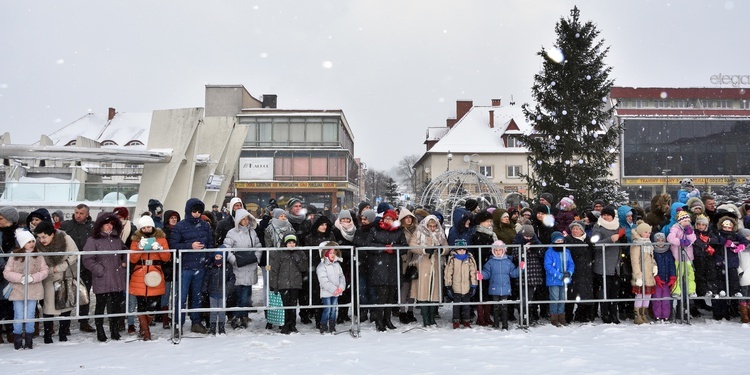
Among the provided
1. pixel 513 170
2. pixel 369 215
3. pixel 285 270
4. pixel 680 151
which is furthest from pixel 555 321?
pixel 680 151

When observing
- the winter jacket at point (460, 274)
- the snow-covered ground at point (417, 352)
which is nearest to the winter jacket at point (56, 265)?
the snow-covered ground at point (417, 352)

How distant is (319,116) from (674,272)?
43.5m

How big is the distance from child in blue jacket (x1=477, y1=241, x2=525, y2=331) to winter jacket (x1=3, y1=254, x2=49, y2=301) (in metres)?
5.74

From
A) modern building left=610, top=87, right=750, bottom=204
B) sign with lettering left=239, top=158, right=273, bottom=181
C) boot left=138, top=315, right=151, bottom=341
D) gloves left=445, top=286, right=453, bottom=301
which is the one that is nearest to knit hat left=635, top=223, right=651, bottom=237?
gloves left=445, top=286, right=453, bottom=301

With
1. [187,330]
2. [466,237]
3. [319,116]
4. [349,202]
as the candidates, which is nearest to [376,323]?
[466,237]

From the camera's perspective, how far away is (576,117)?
20.2 metres

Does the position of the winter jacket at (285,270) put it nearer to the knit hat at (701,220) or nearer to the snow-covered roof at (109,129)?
the knit hat at (701,220)

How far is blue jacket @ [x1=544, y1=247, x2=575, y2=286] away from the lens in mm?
7863

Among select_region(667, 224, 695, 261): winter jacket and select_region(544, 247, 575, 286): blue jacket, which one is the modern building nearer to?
select_region(667, 224, 695, 261): winter jacket

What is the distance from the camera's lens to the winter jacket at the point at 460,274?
7809mm

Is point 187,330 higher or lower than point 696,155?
lower

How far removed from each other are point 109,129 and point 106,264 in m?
59.9

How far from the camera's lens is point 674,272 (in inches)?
317

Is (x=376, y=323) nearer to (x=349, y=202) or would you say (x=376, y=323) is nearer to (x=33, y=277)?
(x=33, y=277)
